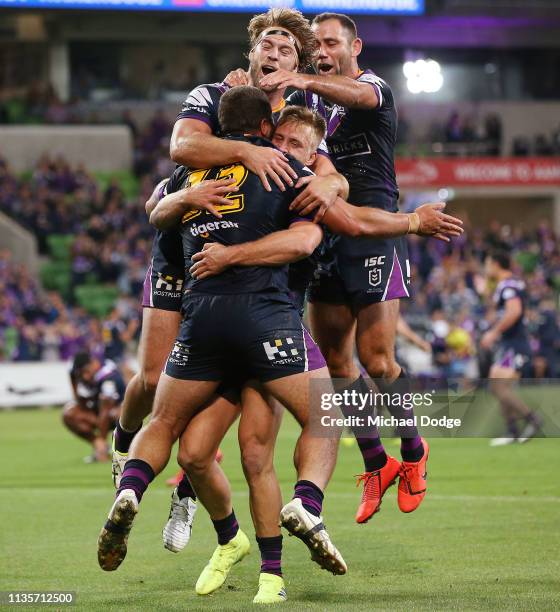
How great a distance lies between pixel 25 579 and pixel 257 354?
210 centimetres

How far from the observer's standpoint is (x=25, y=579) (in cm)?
695

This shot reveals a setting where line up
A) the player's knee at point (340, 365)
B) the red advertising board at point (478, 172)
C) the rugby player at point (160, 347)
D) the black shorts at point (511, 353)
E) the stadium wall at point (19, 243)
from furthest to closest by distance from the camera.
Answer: the red advertising board at point (478, 172)
the stadium wall at point (19, 243)
the black shorts at point (511, 353)
the player's knee at point (340, 365)
the rugby player at point (160, 347)

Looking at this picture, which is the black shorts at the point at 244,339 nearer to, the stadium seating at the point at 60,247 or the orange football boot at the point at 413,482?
the orange football boot at the point at 413,482

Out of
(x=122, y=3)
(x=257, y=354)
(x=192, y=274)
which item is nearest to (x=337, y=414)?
(x=257, y=354)

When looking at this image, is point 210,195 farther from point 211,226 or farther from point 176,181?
point 176,181

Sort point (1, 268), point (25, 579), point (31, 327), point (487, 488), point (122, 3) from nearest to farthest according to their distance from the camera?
point (25, 579), point (487, 488), point (31, 327), point (1, 268), point (122, 3)

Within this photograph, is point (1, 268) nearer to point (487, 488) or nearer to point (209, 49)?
point (209, 49)

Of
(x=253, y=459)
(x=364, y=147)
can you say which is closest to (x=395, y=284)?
(x=364, y=147)

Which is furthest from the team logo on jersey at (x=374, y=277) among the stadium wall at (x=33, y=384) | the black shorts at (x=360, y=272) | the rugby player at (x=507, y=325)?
the stadium wall at (x=33, y=384)

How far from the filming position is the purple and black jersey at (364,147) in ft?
24.8

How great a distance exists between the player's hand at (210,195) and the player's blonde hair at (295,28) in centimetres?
135

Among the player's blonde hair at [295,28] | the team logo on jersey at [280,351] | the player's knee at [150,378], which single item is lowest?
the player's knee at [150,378]

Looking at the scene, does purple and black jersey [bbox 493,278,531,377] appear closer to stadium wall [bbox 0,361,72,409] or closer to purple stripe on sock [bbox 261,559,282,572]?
purple stripe on sock [bbox 261,559,282,572]

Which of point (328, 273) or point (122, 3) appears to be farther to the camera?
point (122, 3)
